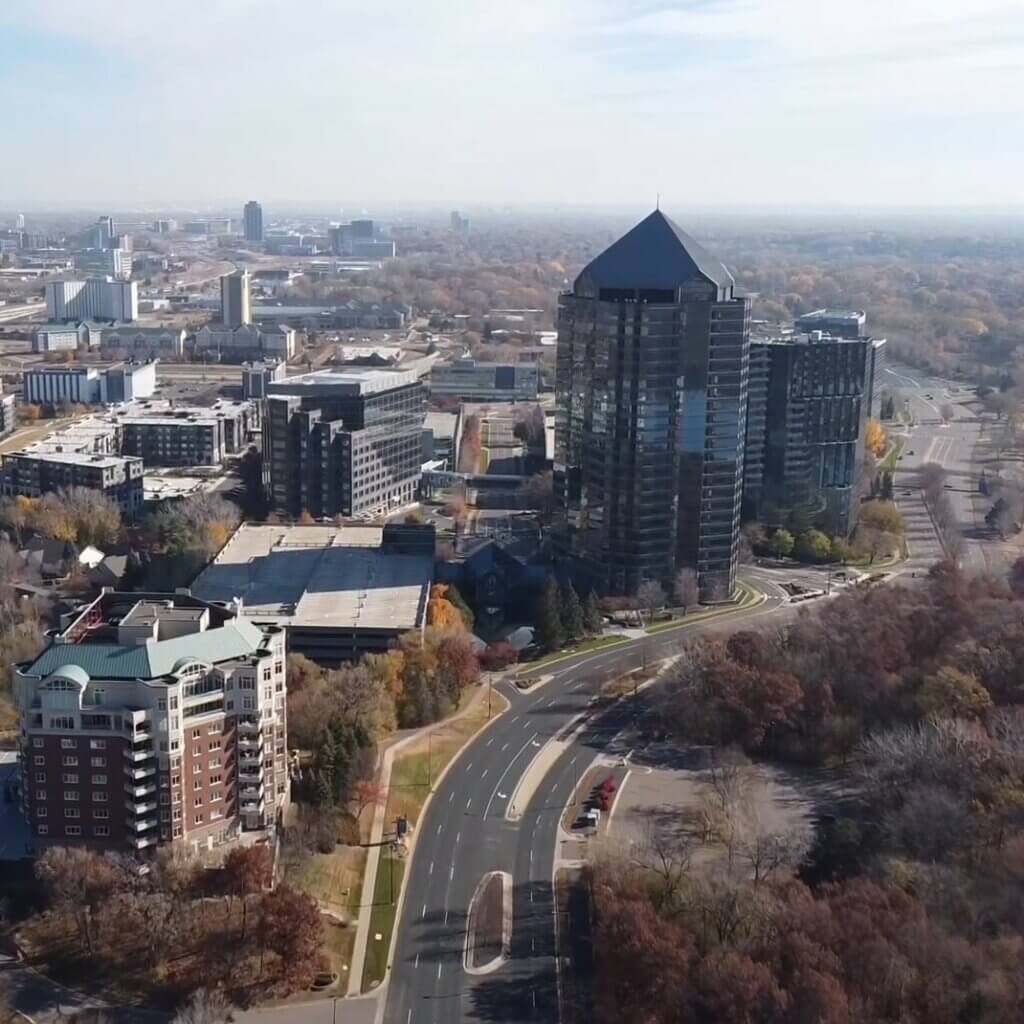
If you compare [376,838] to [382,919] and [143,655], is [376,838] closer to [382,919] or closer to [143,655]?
[382,919]

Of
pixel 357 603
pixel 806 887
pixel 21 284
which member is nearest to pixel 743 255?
pixel 21 284

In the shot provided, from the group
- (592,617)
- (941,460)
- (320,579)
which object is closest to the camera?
(320,579)

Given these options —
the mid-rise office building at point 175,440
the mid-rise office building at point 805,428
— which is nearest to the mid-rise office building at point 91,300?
the mid-rise office building at point 175,440

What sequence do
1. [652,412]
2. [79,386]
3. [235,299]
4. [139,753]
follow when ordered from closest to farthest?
[139,753]
[652,412]
[79,386]
[235,299]

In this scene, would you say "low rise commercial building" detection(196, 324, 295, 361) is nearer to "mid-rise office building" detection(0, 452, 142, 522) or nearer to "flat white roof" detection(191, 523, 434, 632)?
"mid-rise office building" detection(0, 452, 142, 522)

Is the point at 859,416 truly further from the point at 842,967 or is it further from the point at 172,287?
the point at 172,287

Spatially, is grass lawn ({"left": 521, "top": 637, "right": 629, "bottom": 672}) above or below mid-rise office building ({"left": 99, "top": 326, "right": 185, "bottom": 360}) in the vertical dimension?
below

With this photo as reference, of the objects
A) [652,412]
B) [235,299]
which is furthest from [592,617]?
[235,299]

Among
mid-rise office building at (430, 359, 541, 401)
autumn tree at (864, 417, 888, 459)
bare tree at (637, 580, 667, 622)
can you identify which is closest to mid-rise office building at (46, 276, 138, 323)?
mid-rise office building at (430, 359, 541, 401)
